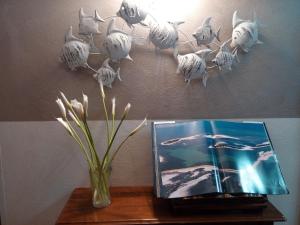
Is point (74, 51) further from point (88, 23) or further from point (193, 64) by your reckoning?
point (193, 64)

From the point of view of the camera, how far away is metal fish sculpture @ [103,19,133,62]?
1.02m

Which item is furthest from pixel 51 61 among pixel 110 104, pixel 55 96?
pixel 110 104

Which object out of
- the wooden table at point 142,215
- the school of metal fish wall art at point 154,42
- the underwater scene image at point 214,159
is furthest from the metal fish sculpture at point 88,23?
the wooden table at point 142,215

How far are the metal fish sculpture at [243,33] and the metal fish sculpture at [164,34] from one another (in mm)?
232

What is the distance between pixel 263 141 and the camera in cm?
105

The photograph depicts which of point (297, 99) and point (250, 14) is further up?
point (250, 14)

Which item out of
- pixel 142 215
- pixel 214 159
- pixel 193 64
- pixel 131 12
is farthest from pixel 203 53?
pixel 142 215

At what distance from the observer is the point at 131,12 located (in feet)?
3.26

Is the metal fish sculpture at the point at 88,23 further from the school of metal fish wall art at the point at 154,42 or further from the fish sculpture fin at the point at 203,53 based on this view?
the fish sculpture fin at the point at 203,53

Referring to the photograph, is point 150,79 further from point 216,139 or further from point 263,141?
point 263,141

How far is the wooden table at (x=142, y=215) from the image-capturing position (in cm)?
91

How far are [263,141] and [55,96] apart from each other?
2.96 ft

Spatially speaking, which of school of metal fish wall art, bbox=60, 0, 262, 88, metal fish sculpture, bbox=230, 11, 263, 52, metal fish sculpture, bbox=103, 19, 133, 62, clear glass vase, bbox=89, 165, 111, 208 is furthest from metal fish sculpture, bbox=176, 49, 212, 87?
clear glass vase, bbox=89, 165, 111, 208

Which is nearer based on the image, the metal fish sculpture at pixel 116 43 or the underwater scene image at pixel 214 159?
the underwater scene image at pixel 214 159
